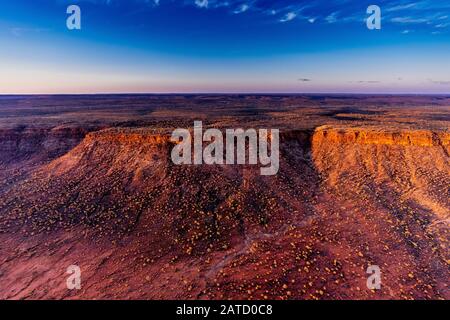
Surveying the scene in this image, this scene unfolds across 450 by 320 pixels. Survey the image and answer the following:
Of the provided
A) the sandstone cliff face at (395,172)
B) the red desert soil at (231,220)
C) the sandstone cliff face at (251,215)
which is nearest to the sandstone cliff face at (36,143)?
the red desert soil at (231,220)

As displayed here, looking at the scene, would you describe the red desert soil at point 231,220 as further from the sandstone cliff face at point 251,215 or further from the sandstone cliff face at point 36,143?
the sandstone cliff face at point 36,143

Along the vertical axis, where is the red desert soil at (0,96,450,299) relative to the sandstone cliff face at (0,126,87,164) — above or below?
below

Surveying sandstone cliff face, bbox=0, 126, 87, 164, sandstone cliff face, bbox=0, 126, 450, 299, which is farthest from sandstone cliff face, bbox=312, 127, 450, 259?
sandstone cliff face, bbox=0, 126, 87, 164

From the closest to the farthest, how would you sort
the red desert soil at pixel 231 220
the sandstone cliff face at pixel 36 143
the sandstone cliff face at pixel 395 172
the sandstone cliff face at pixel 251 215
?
the red desert soil at pixel 231 220 < the sandstone cliff face at pixel 251 215 < the sandstone cliff face at pixel 395 172 < the sandstone cliff face at pixel 36 143

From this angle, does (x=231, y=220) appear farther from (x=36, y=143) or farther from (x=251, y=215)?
(x=36, y=143)

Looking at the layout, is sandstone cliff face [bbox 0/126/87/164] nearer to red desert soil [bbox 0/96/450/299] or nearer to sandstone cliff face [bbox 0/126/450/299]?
red desert soil [bbox 0/96/450/299]

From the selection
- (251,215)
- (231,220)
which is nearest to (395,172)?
(251,215)

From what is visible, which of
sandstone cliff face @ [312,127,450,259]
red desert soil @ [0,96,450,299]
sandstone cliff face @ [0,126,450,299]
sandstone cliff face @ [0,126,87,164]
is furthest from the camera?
sandstone cliff face @ [0,126,87,164]

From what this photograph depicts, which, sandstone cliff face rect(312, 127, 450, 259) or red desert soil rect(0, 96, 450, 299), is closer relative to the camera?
red desert soil rect(0, 96, 450, 299)

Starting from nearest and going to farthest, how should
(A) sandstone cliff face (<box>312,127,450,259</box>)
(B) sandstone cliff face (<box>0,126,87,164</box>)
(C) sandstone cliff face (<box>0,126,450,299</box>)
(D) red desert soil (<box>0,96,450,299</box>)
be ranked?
(D) red desert soil (<box>0,96,450,299</box>), (C) sandstone cliff face (<box>0,126,450,299</box>), (A) sandstone cliff face (<box>312,127,450,259</box>), (B) sandstone cliff face (<box>0,126,87,164</box>)
